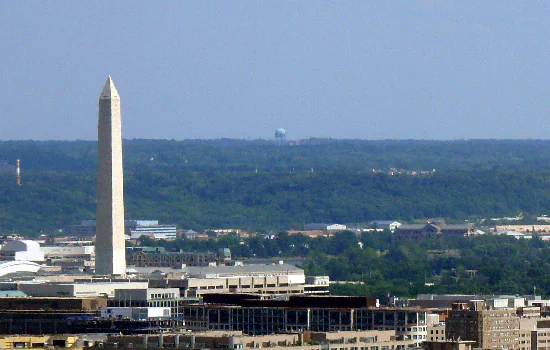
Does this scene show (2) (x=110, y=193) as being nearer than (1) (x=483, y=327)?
No

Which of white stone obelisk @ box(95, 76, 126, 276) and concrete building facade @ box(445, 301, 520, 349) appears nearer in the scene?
concrete building facade @ box(445, 301, 520, 349)

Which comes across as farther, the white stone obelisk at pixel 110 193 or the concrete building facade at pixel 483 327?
the white stone obelisk at pixel 110 193

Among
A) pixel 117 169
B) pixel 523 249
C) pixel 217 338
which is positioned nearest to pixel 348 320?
pixel 217 338

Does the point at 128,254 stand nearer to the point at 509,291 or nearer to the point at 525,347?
the point at 509,291

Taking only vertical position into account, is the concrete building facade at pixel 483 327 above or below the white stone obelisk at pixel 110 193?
below

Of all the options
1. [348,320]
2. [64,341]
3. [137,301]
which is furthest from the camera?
[137,301]

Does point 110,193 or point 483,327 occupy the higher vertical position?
point 110,193

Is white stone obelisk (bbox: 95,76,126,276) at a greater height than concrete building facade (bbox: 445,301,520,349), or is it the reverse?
white stone obelisk (bbox: 95,76,126,276)

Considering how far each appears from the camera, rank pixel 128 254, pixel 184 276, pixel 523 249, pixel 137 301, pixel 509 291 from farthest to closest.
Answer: pixel 523 249 → pixel 128 254 → pixel 509 291 → pixel 184 276 → pixel 137 301
